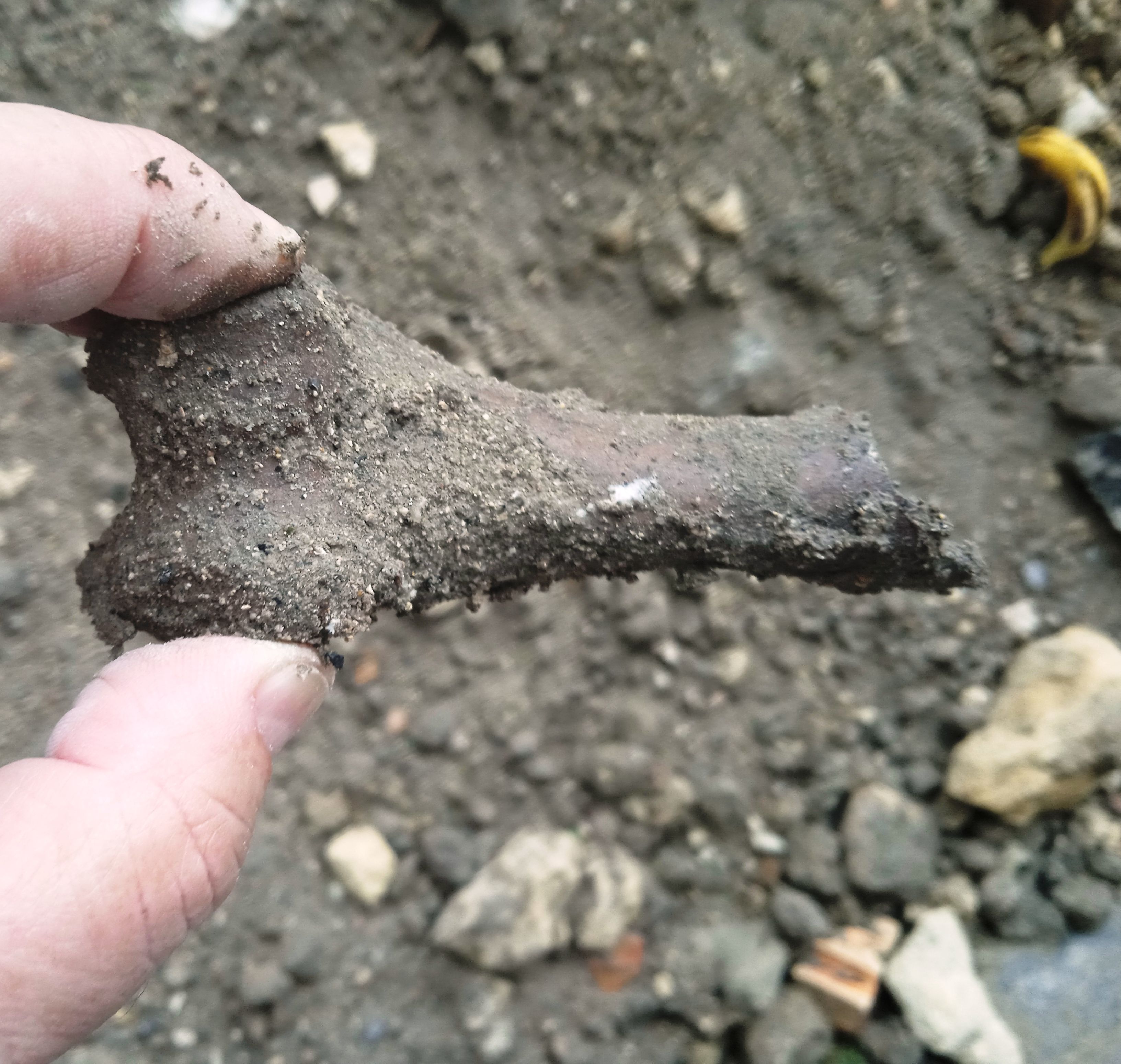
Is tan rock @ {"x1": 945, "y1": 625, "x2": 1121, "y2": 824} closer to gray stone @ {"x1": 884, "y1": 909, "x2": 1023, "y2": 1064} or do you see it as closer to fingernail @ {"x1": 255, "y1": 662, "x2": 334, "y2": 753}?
gray stone @ {"x1": 884, "y1": 909, "x2": 1023, "y2": 1064}

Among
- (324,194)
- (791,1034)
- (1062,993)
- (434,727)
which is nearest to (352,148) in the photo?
(324,194)

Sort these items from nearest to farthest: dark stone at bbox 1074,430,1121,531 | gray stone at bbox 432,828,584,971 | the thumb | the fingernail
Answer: the thumb, the fingernail, gray stone at bbox 432,828,584,971, dark stone at bbox 1074,430,1121,531

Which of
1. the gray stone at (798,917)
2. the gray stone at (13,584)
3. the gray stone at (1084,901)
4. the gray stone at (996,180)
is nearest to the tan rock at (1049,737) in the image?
the gray stone at (1084,901)

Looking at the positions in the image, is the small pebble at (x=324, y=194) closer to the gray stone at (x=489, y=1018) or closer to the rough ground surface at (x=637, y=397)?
the rough ground surface at (x=637, y=397)

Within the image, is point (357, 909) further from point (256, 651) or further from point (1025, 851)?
point (1025, 851)

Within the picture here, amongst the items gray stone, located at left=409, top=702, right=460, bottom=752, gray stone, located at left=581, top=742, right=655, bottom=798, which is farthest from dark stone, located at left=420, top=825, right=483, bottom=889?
gray stone, located at left=581, top=742, right=655, bottom=798

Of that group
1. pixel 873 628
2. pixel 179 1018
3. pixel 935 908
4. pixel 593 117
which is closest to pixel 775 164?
pixel 593 117
